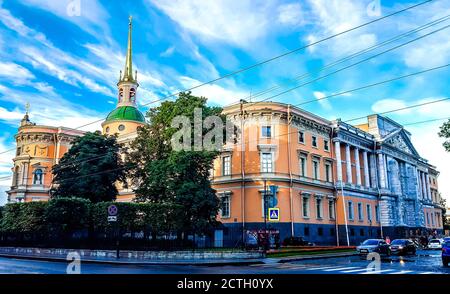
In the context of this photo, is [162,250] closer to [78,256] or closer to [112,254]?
[112,254]

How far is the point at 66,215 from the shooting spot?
29922 mm

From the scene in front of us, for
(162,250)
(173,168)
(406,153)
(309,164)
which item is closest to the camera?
(162,250)

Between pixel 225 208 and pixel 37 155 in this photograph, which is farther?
pixel 37 155

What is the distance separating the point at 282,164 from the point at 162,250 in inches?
756

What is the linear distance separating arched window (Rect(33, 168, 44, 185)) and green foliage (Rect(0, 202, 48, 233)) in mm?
27376

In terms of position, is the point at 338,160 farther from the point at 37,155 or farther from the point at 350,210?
the point at 37,155

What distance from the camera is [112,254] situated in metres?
26.1

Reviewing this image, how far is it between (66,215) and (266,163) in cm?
2035

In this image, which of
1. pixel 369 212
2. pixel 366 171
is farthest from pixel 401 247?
pixel 366 171

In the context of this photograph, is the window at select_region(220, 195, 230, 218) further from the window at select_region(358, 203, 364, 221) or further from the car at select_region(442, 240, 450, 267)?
the car at select_region(442, 240, 450, 267)

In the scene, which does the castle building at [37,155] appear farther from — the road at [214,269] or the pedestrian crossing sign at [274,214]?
the road at [214,269]

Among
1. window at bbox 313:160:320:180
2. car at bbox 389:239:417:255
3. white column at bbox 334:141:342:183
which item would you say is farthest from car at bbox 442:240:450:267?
white column at bbox 334:141:342:183

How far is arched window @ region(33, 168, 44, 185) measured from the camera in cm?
5916
